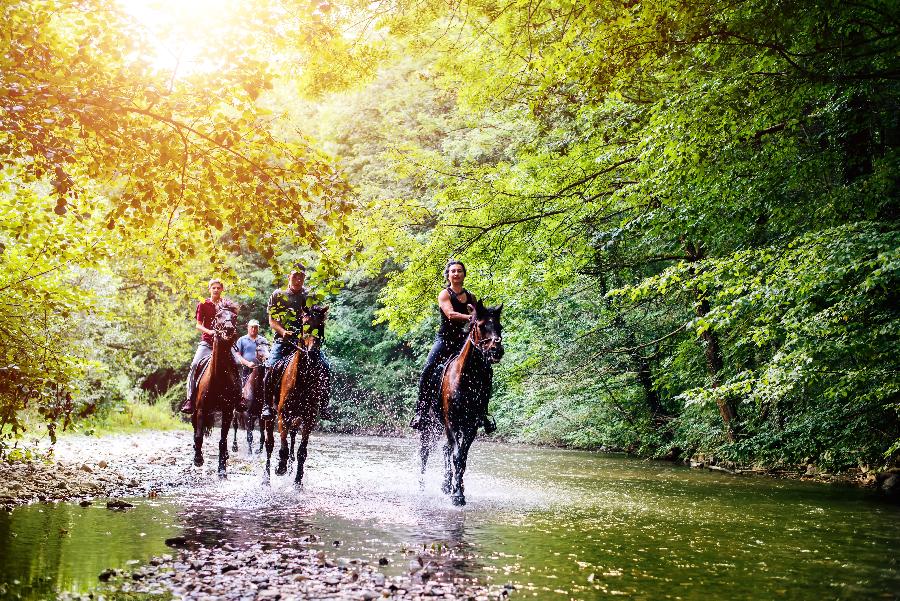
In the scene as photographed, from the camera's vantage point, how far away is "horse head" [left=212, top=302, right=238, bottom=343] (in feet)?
36.5

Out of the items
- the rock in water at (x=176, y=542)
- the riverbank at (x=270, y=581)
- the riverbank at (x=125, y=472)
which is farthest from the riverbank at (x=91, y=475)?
the riverbank at (x=270, y=581)

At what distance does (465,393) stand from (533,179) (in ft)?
17.2

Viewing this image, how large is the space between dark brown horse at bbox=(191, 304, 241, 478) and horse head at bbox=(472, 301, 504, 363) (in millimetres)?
3806

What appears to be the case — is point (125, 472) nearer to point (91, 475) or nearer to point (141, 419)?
point (91, 475)

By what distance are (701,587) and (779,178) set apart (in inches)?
349

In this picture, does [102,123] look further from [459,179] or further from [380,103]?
[380,103]

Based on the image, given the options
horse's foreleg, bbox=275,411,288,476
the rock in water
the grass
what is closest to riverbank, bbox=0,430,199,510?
horse's foreleg, bbox=275,411,288,476

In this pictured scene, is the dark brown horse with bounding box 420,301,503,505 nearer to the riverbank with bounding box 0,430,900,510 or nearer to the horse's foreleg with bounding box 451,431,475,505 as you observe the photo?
the horse's foreleg with bounding box 451,431,475,505

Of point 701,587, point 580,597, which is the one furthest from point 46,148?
point 701,587

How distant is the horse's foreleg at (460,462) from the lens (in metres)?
9.21

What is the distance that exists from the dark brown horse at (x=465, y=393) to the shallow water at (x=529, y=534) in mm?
471

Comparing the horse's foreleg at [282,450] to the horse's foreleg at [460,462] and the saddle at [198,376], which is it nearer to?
the saddle at [198,376]

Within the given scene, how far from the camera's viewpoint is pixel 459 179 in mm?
14492

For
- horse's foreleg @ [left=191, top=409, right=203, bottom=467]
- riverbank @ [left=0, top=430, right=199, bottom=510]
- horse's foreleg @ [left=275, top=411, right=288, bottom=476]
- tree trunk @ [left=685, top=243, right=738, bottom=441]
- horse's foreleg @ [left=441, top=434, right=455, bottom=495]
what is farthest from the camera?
tree trunk @ [left=685, top=243, right=738, bottom=441]
